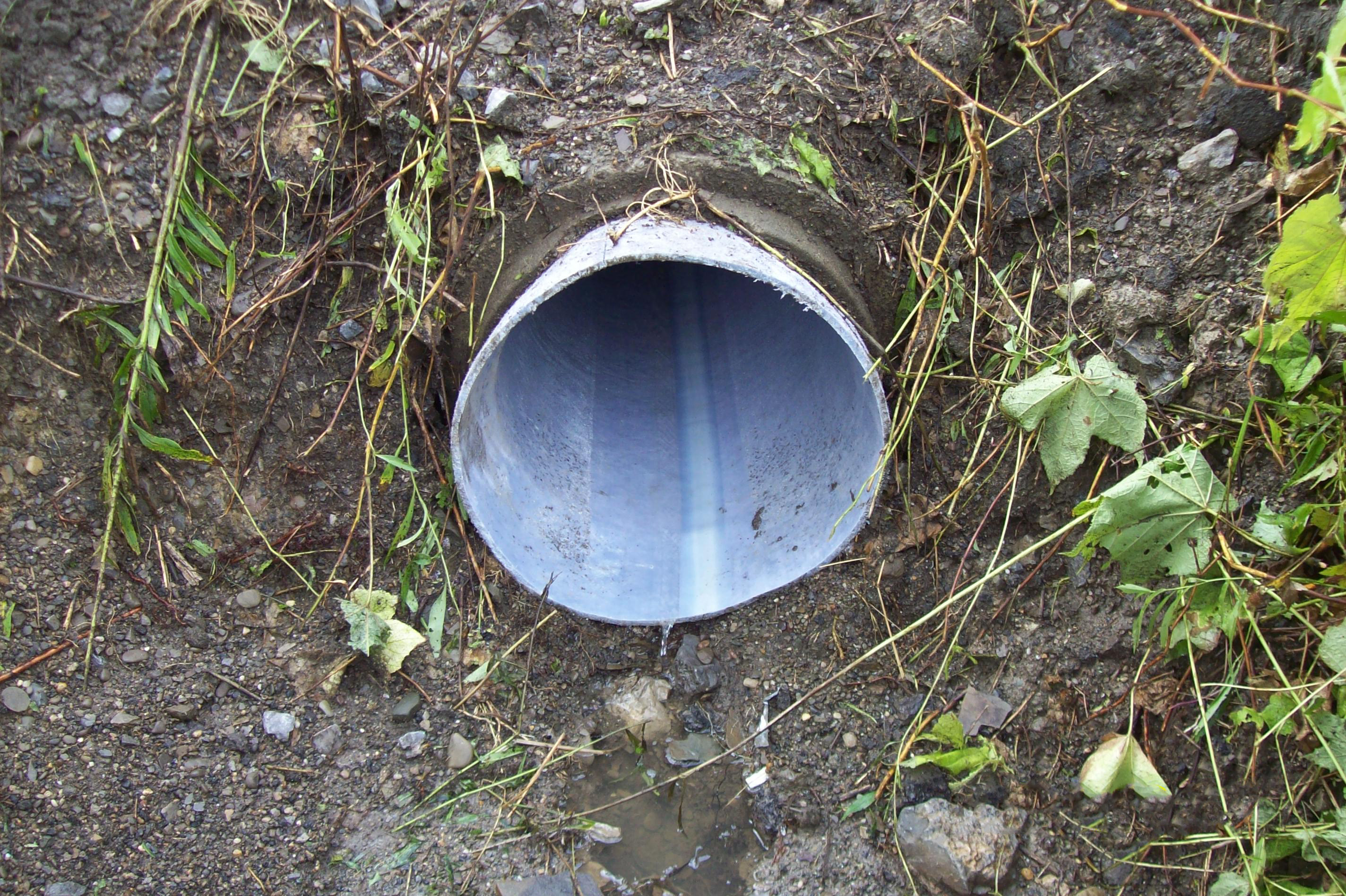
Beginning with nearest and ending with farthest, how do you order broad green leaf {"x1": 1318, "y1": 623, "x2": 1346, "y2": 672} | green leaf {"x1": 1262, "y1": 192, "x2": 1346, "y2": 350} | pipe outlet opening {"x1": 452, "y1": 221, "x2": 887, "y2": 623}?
1. green leaf {"x1": 1262, "y1": 192, "x2": 1346, "y2": 350}
2. broad green leaf {"x1": 1318, "y1": 623, "x2": 1346, "y2": 672}
3. pipe outlet opening {"x1": 452, "y1": 221, "x2": 887, "y2": 623}

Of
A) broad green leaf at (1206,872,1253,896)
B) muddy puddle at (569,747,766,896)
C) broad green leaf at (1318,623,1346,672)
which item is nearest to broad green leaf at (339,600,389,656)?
muddy puddle at (569,747,766,896)

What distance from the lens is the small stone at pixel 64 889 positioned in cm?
178

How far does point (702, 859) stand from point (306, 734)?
3.02 feet

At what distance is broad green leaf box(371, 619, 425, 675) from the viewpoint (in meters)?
2.07

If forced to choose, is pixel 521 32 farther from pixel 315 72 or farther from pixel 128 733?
pixel 128 733

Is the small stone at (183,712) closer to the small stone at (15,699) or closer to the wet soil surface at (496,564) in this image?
the wet soil surface at (496,564)

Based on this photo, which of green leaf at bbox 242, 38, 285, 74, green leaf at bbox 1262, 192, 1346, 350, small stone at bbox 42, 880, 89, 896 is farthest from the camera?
green leaf at bbox 242, 38, 285, 74

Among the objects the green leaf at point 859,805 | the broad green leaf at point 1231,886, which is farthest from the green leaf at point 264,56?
the broad green leaf at point 1231,886

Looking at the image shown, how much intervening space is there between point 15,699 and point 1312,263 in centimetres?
254

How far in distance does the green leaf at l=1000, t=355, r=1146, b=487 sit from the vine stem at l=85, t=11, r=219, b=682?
1.78 m

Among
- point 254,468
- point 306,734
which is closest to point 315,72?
point 254,468

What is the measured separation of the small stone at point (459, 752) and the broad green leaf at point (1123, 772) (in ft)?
4.29

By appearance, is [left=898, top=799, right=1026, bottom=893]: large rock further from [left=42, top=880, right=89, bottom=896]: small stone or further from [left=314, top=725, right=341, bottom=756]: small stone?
[left=42, top=880, right=89, bottom=896]: small stone

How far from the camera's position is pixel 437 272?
78.5 inches
